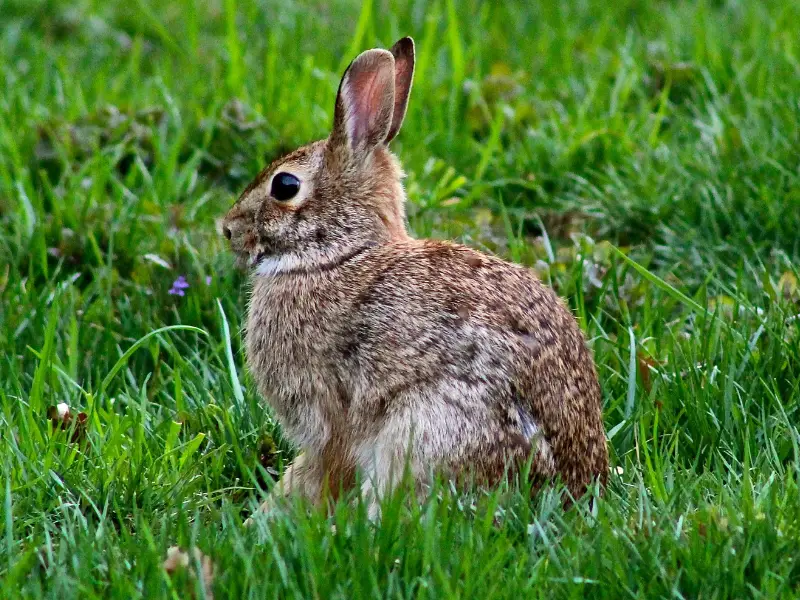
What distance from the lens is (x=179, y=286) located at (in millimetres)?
5070

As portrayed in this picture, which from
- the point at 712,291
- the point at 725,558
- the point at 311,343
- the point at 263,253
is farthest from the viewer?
the point at 712,291

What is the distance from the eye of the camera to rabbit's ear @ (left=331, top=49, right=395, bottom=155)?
4.22 m

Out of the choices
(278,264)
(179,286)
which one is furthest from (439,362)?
(179,286)

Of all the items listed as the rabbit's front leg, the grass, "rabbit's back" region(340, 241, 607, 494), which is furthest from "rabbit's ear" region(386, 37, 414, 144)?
the rabbit's front leg

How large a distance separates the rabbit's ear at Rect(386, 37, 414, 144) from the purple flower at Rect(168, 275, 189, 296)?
1107 mm

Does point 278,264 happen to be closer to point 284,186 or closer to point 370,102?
point 284,186

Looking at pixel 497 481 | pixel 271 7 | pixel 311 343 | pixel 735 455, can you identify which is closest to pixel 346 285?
pixel 311 343

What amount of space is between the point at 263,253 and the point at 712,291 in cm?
189

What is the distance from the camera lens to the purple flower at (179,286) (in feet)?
16.6

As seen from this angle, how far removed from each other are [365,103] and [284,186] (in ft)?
1.23

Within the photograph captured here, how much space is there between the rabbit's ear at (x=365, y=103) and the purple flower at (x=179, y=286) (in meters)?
1.10

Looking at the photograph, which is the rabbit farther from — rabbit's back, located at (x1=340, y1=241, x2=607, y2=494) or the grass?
the grass

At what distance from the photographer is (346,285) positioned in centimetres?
405

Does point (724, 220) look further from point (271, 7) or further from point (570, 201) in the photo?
point (271, 7)
